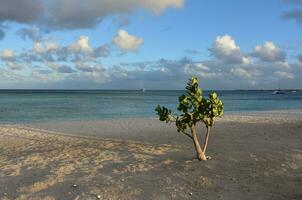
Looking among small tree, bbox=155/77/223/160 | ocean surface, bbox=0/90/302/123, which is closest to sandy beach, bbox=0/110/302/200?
small tree, bbox=155/77/223/160

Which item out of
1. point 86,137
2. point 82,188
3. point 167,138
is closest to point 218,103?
point 82,188

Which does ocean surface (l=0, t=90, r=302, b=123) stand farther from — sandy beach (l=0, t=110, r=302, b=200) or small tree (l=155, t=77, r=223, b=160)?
small tree (l=155, t=77, r=223, b=160)

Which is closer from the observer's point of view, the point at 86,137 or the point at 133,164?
the point at 133,164

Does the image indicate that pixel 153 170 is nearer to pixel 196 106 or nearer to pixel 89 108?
pixel 196 106

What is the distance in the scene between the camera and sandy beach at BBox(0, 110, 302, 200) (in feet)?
29.7

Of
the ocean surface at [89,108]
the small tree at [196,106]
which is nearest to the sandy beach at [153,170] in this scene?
the small tree at [196,106]

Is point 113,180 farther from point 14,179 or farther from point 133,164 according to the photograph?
point 14,179

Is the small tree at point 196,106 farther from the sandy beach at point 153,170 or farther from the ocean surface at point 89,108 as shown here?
the ocean surface at point 89,108

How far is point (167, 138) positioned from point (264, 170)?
25.2ft

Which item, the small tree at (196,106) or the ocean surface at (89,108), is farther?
the ocean surface at (89,108)

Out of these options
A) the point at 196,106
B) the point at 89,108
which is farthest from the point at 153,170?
the point at 89,108

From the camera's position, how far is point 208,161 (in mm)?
11578

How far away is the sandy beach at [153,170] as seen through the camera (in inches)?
357

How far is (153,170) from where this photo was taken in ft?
35.6
